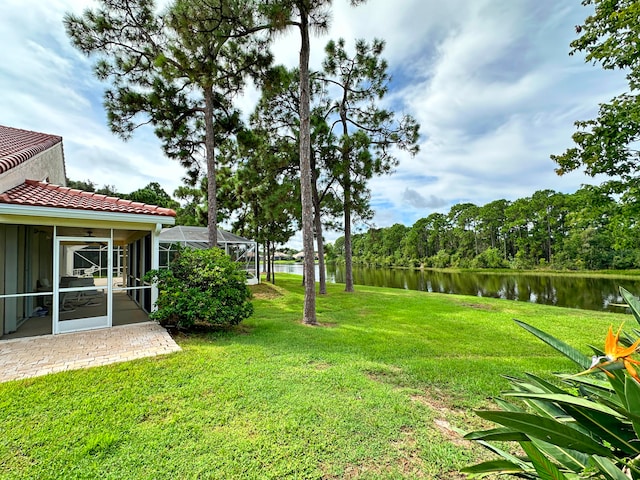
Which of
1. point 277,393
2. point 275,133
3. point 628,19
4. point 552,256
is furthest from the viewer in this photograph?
point 552,256

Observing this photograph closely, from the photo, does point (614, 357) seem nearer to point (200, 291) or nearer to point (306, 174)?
point (200, 291)

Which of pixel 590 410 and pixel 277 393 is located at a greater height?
pixel 590 410

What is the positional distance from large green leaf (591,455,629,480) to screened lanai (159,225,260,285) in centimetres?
1316

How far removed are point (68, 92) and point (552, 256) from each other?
48.0 meters

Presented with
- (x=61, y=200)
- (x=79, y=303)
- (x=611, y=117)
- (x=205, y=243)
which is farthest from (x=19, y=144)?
(x=611, y=117)

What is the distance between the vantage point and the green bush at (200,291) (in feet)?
20.2

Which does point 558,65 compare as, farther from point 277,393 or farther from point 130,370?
point 130,370

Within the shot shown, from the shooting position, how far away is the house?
5758mm

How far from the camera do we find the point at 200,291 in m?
6.49

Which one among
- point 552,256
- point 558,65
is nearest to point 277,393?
point 558,65

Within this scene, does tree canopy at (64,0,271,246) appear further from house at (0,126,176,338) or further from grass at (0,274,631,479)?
grass at (0,274,631,479)

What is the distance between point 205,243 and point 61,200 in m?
8.77

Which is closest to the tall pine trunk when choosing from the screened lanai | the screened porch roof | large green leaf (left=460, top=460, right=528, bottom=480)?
the screened lanai

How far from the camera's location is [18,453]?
251 centimetres
